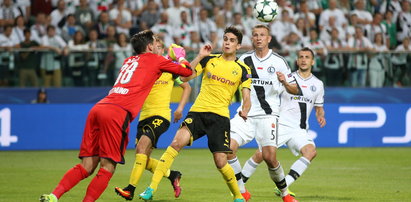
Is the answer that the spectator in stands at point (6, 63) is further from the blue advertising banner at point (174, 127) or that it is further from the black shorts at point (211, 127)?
the black shorts at point (211, 127)

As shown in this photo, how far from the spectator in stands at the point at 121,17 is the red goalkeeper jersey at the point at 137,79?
11358mm

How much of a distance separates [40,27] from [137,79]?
11.5 metres

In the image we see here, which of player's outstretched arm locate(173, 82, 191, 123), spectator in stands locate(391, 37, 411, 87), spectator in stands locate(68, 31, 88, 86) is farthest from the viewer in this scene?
spectator in stands locate(391, 37, 411, 87)

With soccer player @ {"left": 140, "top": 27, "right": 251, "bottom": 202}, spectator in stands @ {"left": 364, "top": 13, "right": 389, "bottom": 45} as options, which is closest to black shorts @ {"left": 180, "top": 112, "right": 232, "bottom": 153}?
soccer player @ {"left": 140, "top": 27, "right": 251, "bottom": 202}

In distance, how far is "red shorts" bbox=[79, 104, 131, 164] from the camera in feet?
25.9

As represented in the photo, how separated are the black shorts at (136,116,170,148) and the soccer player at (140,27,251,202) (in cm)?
104

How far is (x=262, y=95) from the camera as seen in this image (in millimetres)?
10312

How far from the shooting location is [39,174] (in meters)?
13.2

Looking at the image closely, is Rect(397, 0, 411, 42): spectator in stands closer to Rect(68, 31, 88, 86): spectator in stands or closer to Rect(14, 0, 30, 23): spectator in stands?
Rect(68, 31, 88, 86): spectator in stands

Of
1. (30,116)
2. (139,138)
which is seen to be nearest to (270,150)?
(139,138)

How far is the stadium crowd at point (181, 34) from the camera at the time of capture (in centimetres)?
1811

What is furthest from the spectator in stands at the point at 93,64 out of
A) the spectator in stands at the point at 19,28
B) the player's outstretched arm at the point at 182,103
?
the player's outstretched arm at the point at 182,103

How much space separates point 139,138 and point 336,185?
3208 millimetres

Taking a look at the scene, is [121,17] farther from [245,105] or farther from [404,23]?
[245,105]
